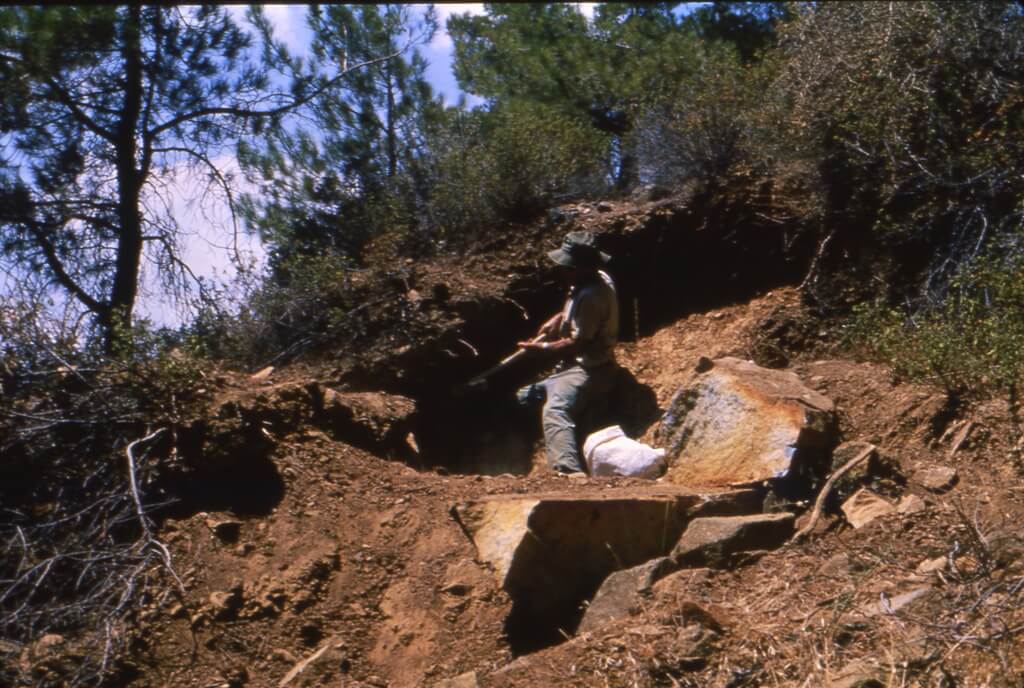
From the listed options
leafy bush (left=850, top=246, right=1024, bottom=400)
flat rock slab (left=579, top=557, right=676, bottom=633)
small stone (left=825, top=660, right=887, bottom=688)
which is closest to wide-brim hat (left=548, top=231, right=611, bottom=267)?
leafy bush (left=850, top=246, right=1024, bottom=400)

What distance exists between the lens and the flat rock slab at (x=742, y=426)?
245 inches

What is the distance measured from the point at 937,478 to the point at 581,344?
289cm

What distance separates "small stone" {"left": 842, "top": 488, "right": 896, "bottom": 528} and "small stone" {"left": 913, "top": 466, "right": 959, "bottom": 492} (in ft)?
1.25

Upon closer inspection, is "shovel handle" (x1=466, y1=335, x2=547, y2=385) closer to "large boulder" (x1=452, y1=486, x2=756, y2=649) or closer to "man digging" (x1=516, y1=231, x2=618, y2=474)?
"man digging" (x1=516, y1=231, x2=618, y2=474)

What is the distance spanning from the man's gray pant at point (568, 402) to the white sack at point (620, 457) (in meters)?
0.29

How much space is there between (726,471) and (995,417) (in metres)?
1.43

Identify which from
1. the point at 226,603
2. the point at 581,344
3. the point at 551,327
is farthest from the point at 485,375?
the point at 226,603

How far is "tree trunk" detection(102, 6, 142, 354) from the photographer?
28.0ft

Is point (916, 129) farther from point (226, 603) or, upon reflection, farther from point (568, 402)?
point (226, 603)

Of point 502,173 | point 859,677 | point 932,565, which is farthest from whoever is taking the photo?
point 502,173

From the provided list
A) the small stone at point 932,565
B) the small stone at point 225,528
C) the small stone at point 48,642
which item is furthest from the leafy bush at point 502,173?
the small stone at point 932,565

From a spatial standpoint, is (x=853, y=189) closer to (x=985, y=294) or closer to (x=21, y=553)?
(x=985, y=294)

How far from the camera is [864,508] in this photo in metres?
5.57

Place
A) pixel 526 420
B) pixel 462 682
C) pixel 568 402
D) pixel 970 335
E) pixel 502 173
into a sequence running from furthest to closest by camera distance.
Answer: pixel 502 173
pixel 526 420
pixel 568 402
pixel 970 335
pixel 462 682
